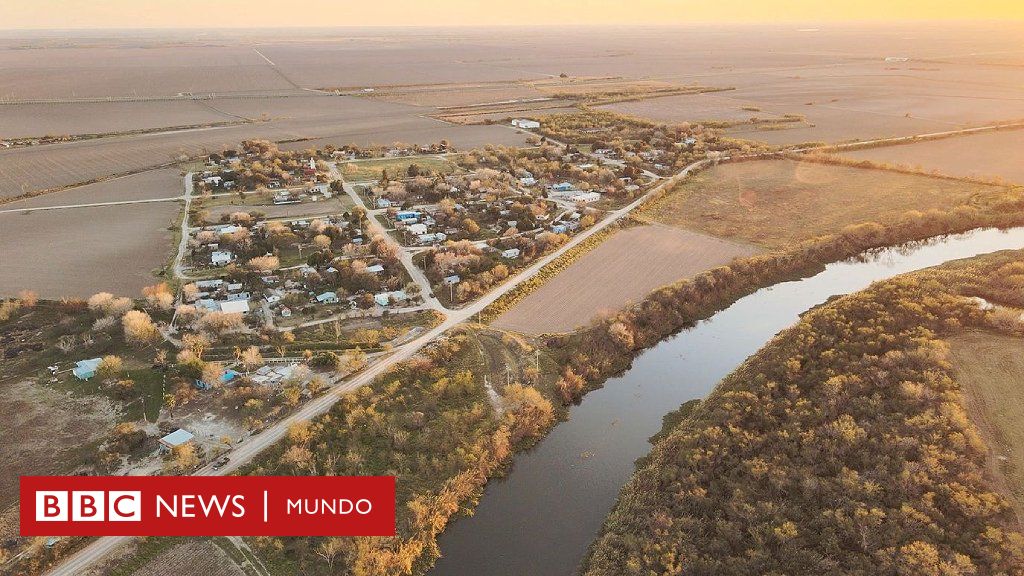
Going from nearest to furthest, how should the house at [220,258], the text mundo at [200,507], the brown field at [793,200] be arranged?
1. the text mundo at [200,507]
2. the house at [220,258]
3. the brown field at [793,200]

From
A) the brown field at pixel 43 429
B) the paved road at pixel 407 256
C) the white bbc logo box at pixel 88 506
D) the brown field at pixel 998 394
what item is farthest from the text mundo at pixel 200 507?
the brown field at pixel 998 394

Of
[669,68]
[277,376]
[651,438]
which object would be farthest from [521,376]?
[669,68]

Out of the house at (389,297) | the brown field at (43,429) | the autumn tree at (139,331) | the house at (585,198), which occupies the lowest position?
the brown field at (43,429)

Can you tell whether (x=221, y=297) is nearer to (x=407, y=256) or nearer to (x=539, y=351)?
(x=407, y=256)

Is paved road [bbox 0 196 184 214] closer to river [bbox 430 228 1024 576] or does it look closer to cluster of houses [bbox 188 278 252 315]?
cluster of houses [bbox 188 278 252 315]

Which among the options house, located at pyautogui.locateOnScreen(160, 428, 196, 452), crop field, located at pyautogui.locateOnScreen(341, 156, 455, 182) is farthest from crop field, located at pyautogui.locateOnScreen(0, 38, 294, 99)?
house, located at pyautogui.locateOnScreen(160, 428, 196, 452)

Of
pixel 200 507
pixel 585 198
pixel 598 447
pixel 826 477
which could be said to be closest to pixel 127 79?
pixel 585 198

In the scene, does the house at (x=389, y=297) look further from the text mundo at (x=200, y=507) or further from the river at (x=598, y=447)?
the text mundo at (x=200, y=507)
